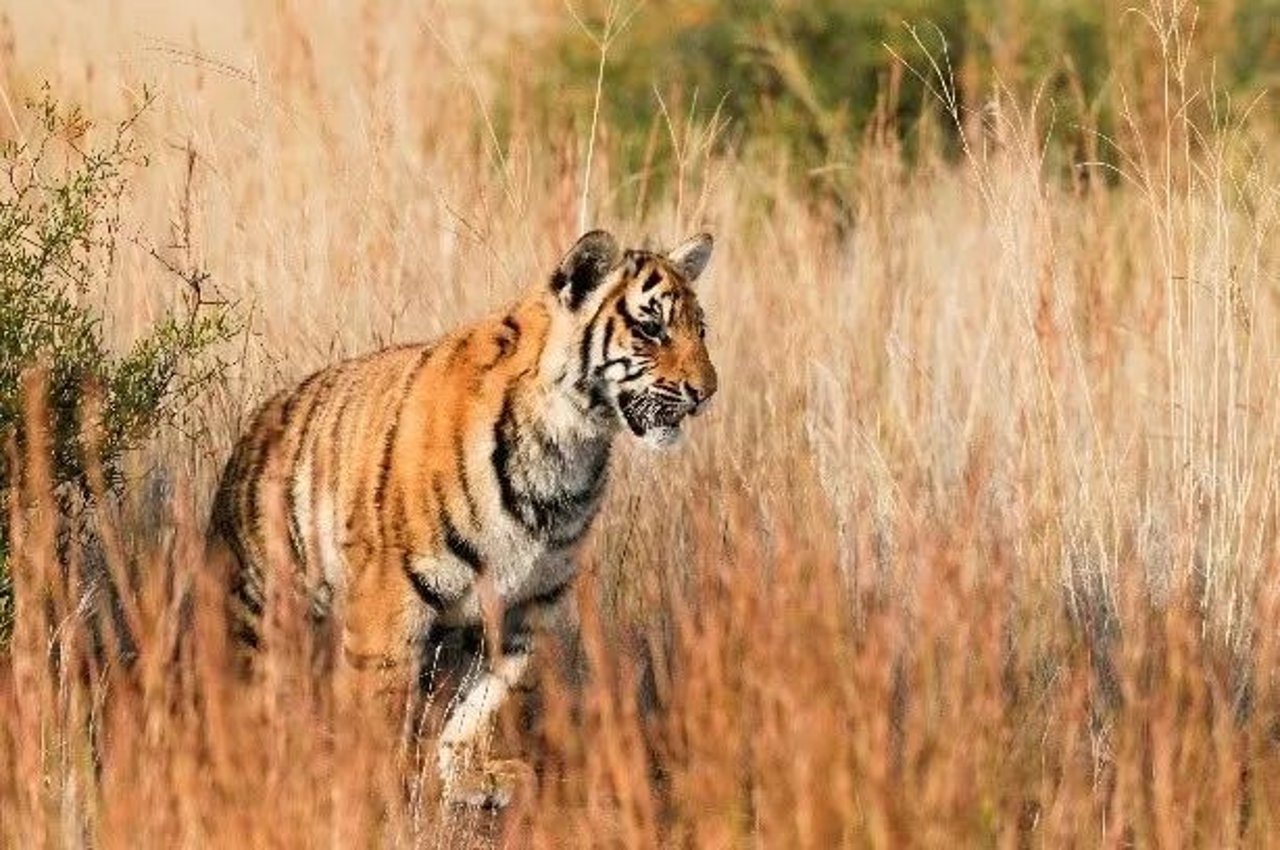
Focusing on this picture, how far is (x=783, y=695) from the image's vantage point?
3154 mm

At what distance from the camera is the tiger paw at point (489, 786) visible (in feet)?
16.2

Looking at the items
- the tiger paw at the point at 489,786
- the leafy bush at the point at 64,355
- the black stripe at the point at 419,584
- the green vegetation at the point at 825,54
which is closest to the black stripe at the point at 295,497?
the leafy bush at the point at 64,355

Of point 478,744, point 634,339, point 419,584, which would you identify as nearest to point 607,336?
point 634,339

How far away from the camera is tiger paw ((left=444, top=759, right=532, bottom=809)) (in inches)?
194

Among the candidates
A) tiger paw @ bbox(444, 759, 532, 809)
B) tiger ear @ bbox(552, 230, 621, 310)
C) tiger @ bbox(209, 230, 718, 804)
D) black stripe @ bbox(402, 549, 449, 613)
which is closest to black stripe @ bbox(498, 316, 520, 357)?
tiger @ bbox(209, 230, 718, 804)

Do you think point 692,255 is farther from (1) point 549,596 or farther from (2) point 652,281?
(1) point 549,596

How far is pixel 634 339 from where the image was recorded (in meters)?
5.17

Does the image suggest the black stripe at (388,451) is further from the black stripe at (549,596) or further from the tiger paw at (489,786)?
the tiger paw at (489,786)

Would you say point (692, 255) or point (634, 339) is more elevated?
point (692, 255)

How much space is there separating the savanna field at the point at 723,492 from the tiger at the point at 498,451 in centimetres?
18

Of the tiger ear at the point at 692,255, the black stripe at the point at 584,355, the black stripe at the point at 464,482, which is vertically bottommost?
the black stripe at the point at 464,482

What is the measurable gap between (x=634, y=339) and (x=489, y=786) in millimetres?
902

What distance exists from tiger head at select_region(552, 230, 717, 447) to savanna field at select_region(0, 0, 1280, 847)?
0.36 m

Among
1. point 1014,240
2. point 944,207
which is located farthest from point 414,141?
point 1014,240
